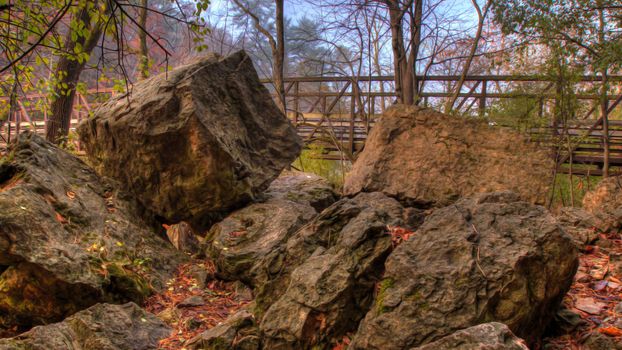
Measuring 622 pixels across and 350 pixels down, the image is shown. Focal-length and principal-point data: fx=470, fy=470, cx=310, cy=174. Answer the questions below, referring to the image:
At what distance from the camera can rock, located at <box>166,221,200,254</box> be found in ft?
19.0

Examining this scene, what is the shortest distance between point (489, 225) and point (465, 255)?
0.41 m

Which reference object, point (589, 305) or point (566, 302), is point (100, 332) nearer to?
point (566, 302)

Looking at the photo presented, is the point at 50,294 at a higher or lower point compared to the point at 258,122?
lower

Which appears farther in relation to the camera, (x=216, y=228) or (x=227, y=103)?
(x=227, y=103)

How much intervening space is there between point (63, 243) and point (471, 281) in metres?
3.36

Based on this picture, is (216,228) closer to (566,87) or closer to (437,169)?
(437,169)

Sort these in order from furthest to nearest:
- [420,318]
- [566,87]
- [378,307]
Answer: [566,87]
[378,307]
[420,318]

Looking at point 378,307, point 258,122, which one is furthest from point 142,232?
point 378,307

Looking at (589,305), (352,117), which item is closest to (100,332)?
(589,305)

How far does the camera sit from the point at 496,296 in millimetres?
2734

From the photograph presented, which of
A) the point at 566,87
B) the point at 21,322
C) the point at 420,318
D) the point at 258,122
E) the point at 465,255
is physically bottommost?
the point at 21,322

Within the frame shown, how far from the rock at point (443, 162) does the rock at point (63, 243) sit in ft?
8.92

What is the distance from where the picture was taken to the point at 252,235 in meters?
4.84

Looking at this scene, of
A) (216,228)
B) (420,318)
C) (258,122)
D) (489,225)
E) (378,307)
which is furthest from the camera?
(258,122)
